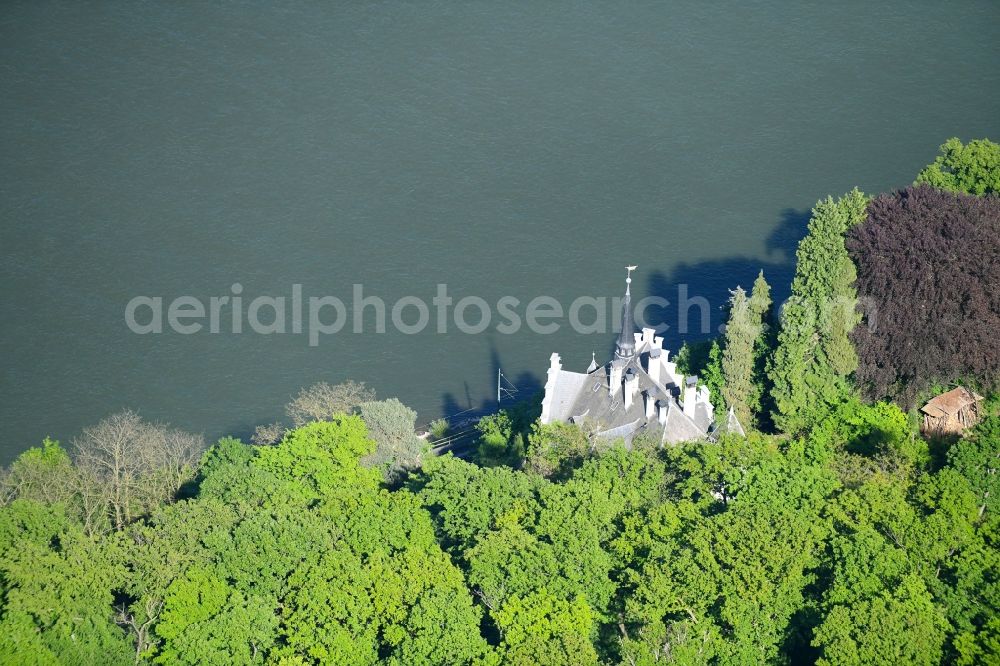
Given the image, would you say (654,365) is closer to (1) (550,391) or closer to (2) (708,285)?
(1) (550,391)

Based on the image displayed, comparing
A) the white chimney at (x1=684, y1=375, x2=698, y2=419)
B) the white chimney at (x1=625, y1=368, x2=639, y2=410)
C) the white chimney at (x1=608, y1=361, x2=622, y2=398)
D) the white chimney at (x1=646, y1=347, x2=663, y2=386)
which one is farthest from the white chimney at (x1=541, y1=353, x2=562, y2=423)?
the white chimney at (x1=684, y1=375, x2=698, y2=419)

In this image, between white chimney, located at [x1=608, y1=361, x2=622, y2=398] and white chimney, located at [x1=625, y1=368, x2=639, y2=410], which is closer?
white chimney, located at [x1=625, y1=368, x2=639, y2=410]

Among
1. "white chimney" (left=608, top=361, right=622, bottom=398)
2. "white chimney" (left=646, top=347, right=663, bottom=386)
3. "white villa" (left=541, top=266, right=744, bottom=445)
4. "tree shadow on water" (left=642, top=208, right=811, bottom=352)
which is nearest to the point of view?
"white villa" (left=541, top=266, right=744, bottom=445)

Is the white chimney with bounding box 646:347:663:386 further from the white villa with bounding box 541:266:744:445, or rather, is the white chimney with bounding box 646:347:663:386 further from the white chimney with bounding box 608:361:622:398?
the white chimney with bounding box 608:361:622:398

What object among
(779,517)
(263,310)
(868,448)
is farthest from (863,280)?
(263,310)

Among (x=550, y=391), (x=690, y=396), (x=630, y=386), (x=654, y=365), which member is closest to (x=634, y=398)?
(x=630, y=386)

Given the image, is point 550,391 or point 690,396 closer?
point 690,396

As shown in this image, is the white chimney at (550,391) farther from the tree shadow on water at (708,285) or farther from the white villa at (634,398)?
the tree shadow on water at (708,285)

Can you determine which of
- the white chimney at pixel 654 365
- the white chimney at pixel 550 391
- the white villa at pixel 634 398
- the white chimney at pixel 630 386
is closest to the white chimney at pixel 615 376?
the white villa at pixel 634 398

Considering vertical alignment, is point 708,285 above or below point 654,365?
above

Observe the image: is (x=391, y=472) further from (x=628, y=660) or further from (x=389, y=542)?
(x=628, y=660)
